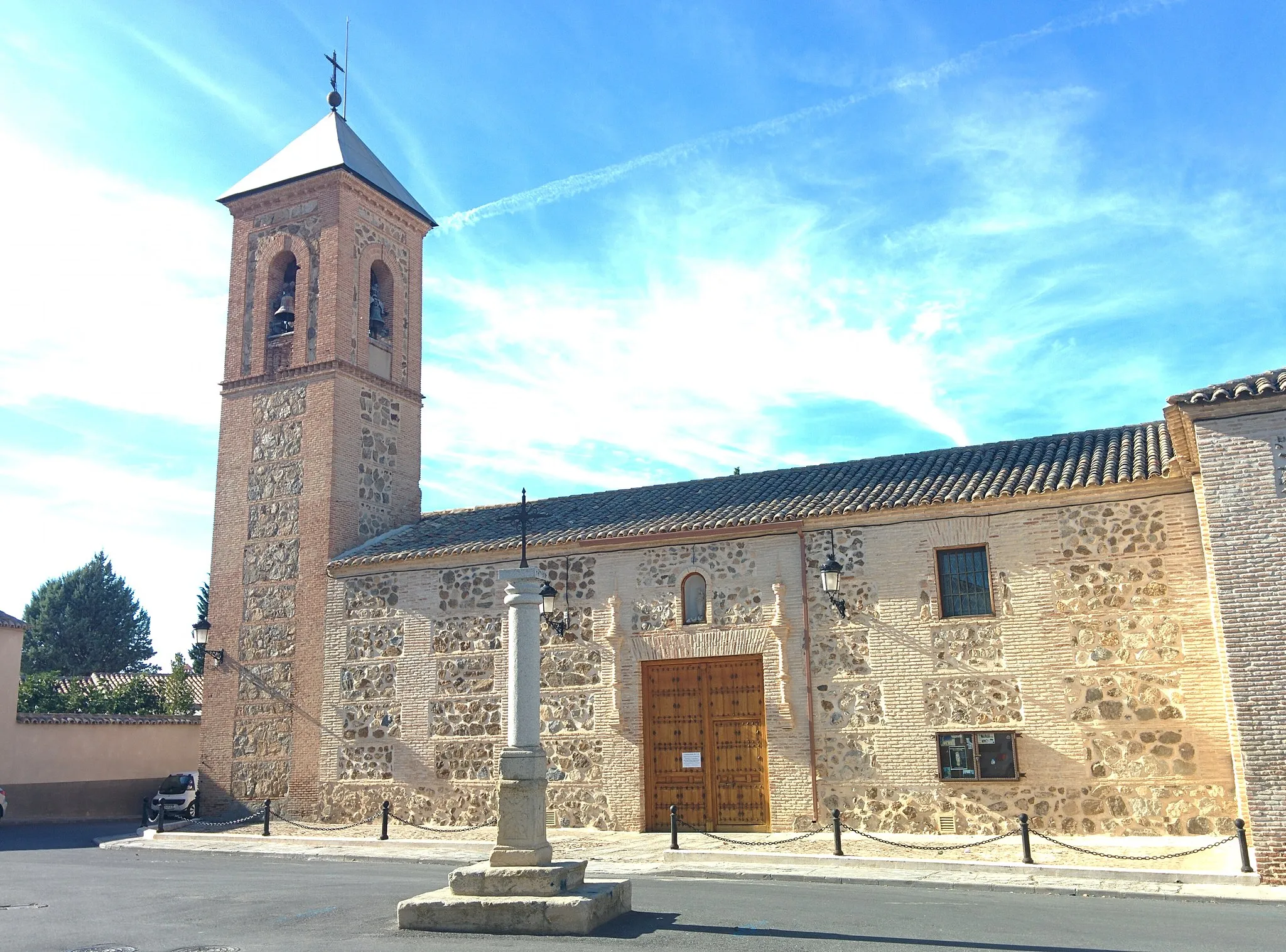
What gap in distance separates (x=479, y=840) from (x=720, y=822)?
12.6 ft

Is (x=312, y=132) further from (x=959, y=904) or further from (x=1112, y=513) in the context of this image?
(x=959, y=904)

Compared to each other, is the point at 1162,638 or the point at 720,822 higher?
the point at 1162,638

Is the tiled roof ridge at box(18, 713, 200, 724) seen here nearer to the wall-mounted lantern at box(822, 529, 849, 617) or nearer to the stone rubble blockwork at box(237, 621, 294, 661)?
the stone rubble blockwork at box(237, 621, 294, 661)

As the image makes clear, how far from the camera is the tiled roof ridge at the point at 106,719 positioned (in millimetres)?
23188

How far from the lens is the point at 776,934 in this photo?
869 centimetres

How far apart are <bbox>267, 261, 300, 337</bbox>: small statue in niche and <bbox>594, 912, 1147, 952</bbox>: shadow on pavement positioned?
1640 cm

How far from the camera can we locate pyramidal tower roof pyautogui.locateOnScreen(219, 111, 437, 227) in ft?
73.8

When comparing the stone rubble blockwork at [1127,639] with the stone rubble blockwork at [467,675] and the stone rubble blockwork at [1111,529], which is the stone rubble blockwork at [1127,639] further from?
the stone rubble blockwork at [467,675]

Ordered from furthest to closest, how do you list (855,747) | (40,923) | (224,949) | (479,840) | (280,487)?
1. (280,487)
2. (479,840)
3. (855,747)
4. (40,923)
5. (224,949)

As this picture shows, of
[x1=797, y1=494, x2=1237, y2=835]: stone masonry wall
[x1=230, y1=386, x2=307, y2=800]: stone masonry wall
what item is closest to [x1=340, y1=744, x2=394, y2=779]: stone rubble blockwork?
→ [x1=230, y1=386, x2=307, y2=800]: stone masonry wall

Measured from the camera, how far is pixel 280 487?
70.4 ft

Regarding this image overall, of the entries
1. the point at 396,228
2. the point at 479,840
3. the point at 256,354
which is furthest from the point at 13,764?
the point at 396,228

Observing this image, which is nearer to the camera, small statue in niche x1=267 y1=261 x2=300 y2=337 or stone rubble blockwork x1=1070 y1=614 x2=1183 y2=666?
stone rubble blockwork x1=1070 y1=614 x2=1183 y2=666

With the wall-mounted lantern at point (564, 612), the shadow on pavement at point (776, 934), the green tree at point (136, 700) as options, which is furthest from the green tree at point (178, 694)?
the shadow on pavement at point (776, 934)
